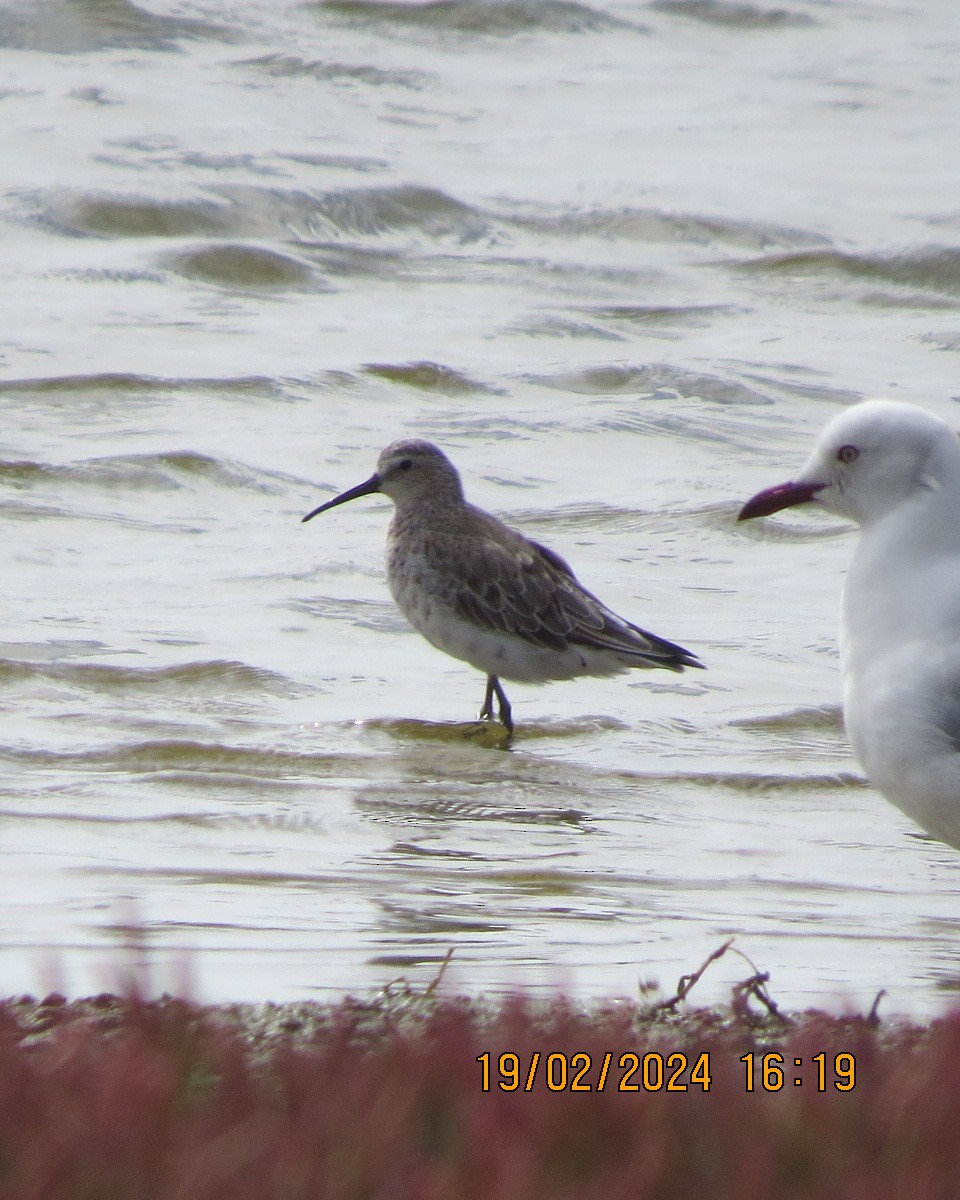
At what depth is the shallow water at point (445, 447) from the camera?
519 centimetres

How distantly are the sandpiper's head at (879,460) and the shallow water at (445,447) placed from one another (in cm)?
110

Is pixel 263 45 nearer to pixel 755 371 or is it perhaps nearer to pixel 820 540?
pixel 755 371

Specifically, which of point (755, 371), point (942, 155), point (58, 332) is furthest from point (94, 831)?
point (942, 155)

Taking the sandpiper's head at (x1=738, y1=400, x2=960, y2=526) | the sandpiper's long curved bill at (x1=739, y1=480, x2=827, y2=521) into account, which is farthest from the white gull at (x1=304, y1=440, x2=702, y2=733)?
the sandpiper's head at (x1=738, y1=400, x2=960, y2=526)

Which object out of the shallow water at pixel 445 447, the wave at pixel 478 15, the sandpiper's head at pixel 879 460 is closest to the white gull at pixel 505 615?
the shallow water at pixel 445 447

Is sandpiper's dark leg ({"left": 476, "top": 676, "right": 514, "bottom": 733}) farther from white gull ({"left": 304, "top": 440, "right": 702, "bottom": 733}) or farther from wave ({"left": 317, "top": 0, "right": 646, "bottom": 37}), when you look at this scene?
wave ({"left": 317, "top": 0, "right": 646, "bottom": 37})

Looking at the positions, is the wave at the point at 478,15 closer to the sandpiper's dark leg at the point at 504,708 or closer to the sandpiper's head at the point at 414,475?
the sandpiper's head at the point at 414,475

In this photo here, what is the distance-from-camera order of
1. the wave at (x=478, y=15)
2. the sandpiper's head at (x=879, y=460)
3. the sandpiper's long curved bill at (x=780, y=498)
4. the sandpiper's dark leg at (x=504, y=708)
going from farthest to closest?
the wave at (x=478, y=15) → the sandpiper's dark leg at (x=504, y=708) → the sandpiper's long curved bill at (x=780, y=498) → the sandpiper's head at (x=879, y=460)

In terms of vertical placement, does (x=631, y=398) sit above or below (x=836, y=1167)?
below

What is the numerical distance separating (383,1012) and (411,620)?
4.96 meters

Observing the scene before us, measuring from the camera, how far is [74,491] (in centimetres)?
1123

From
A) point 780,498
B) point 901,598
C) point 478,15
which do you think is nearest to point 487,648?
point 780,498

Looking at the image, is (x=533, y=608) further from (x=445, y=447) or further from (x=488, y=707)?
(x=445, y=447)

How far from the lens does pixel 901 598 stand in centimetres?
460
